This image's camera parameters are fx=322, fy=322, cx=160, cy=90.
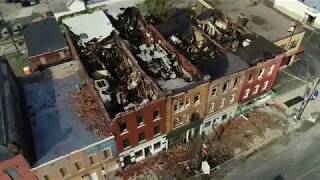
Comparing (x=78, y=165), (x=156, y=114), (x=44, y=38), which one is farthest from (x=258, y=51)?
(x=44, y=38)

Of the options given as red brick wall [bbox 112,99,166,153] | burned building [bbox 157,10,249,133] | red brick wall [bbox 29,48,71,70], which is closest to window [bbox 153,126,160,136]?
red brick wall [bbox 112,99,166,153]

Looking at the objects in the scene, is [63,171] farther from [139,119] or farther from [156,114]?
[156,114]

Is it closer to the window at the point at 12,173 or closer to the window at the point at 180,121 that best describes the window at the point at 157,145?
the window at the point at 180,121

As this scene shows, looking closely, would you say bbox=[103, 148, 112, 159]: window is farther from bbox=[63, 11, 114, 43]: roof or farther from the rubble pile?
bbox=[63, 11, 114, 43]: roof

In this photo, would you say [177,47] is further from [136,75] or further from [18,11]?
[18,11]

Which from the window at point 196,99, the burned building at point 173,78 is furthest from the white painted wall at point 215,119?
the window at point 196,99
